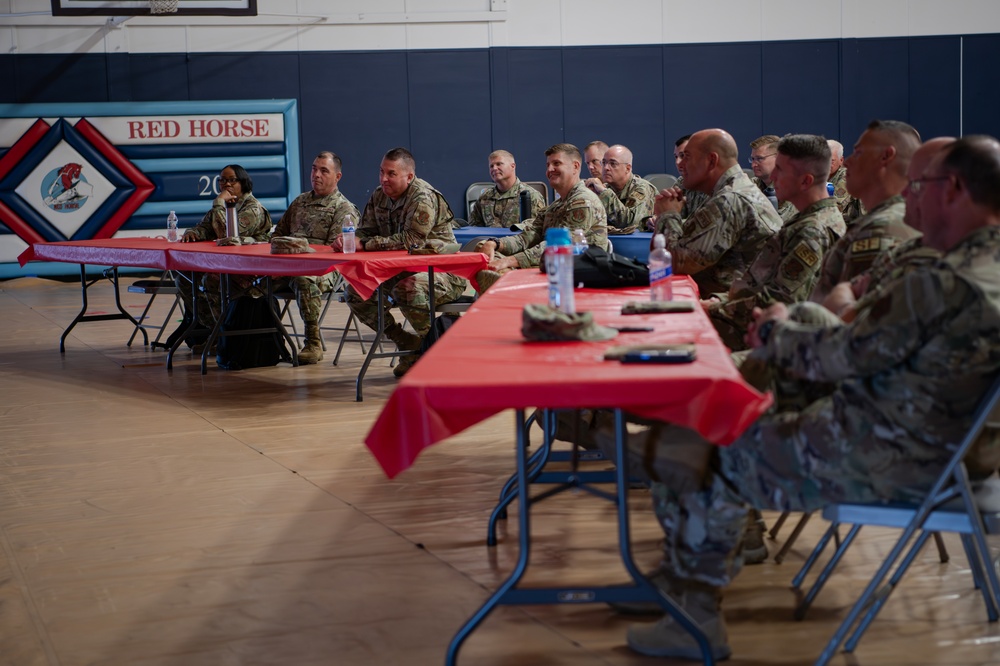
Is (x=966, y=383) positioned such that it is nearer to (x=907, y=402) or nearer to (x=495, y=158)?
(x=907, y=402)

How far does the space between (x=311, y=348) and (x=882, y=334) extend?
567 cm

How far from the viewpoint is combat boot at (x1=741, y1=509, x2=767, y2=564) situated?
10.8ft

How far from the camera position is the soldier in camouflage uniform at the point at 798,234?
156 inches

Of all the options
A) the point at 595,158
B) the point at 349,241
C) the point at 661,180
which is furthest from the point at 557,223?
the point at 661,180

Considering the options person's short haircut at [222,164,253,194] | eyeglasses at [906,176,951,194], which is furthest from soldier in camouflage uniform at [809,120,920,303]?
person's short haircut at [222,164,253,194]

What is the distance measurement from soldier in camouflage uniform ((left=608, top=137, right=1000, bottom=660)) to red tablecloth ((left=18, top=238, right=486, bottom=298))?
3368 mm

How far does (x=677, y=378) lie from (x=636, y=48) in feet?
41.7

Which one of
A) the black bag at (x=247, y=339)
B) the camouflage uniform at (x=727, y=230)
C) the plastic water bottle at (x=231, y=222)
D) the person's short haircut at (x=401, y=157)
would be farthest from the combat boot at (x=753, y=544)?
the plastic water bottle at (x=231, y=222)

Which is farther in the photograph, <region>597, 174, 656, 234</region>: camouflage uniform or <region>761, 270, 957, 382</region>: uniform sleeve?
<region>597, 174, 656, 234</region>: camouflage uniform

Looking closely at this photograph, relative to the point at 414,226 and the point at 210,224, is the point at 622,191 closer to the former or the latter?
the point at 210,224

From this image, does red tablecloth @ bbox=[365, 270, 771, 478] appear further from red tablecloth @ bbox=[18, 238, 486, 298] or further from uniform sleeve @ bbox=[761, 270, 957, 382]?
red tablecloth @ bbox=[18, 238, 486, 298]

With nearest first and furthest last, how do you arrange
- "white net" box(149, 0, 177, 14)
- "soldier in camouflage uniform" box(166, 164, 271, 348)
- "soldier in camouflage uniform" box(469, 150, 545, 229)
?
1. "soldier in camouflage uniform" box(166, 164, 271, 348)
2. "soldier in camouflage uniform" box(469, 150, 545, 229)
3. "white net" box(149, 0, 177, 14)

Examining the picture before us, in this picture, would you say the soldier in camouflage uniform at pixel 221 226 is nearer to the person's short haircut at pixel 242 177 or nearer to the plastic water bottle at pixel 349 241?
the person's short haircut at pixel 242 177

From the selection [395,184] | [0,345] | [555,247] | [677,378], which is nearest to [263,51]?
[0,345]
